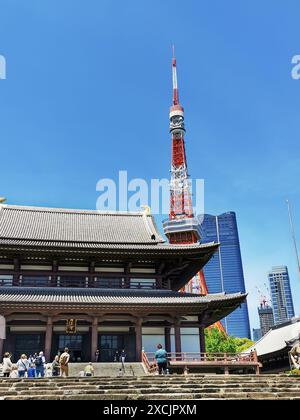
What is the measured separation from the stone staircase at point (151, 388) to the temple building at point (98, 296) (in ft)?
40.4

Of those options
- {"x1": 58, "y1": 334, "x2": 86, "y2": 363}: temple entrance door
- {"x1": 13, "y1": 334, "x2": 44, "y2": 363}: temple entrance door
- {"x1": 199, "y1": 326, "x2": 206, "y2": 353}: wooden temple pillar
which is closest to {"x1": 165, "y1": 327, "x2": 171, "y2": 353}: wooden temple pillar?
{"x1": 199, "y1": 326, "x2": 206, "y2": 353}: wooden temple pillar

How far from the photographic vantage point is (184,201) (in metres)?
104

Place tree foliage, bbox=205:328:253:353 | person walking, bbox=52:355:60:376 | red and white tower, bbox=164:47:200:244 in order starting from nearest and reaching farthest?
1. person walking, bbox=52:355:60:376
2. tree foliage, bbox=205:328:253:353
3. red and white tower, bbox=164:47:200:244

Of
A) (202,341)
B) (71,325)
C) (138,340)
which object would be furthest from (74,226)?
(202,341)

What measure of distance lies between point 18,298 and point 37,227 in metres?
10.2

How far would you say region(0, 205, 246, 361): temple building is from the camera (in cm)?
2777

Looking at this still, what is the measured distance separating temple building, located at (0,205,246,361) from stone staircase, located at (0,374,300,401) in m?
12.3

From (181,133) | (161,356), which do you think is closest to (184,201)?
(181,133)

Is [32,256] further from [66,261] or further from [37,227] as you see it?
[37,227]

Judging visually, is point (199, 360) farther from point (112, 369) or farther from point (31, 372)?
point (31, 372)

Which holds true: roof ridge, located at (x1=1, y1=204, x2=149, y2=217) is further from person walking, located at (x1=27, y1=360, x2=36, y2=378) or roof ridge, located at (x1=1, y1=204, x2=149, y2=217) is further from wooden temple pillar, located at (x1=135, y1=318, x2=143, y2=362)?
person walking, located at (x1=27, y1=360, x2=36, y2=378)

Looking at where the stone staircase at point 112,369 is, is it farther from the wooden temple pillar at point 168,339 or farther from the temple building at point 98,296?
the wooden temple pillar at point 168,339

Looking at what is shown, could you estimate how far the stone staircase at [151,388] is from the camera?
12.8 meters

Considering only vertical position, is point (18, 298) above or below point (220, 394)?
above
